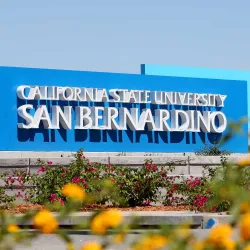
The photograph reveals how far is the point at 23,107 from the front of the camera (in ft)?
128

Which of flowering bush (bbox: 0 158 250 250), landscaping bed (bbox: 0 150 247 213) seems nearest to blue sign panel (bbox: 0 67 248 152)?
landscaping bed (bbox: 0 150 247 213)

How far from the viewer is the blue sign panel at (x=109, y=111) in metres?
39.1

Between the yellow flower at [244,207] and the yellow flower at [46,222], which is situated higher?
the yellow flower at [244,207]

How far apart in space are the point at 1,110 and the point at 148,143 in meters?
7.12

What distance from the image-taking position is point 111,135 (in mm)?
40938

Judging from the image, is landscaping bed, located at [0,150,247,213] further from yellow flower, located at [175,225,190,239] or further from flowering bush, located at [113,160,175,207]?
yellow flower, located at [175,225,190,239]

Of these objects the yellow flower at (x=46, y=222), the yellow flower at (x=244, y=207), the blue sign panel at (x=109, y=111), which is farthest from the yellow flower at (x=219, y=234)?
the blue sign panel at (x=109, y=111)

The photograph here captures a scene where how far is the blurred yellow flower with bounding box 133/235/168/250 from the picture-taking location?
113 inches

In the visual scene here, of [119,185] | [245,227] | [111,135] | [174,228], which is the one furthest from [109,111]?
[245,227]

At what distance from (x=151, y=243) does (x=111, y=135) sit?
38053mm

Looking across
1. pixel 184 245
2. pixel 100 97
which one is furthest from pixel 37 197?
pixel 100 97

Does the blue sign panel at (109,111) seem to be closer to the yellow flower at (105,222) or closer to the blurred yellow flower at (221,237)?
the yellow flower at (105,222)

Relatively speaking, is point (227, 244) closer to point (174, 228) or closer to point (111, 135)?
point (174, 228)

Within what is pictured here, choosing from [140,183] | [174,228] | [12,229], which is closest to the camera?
[174,228]
